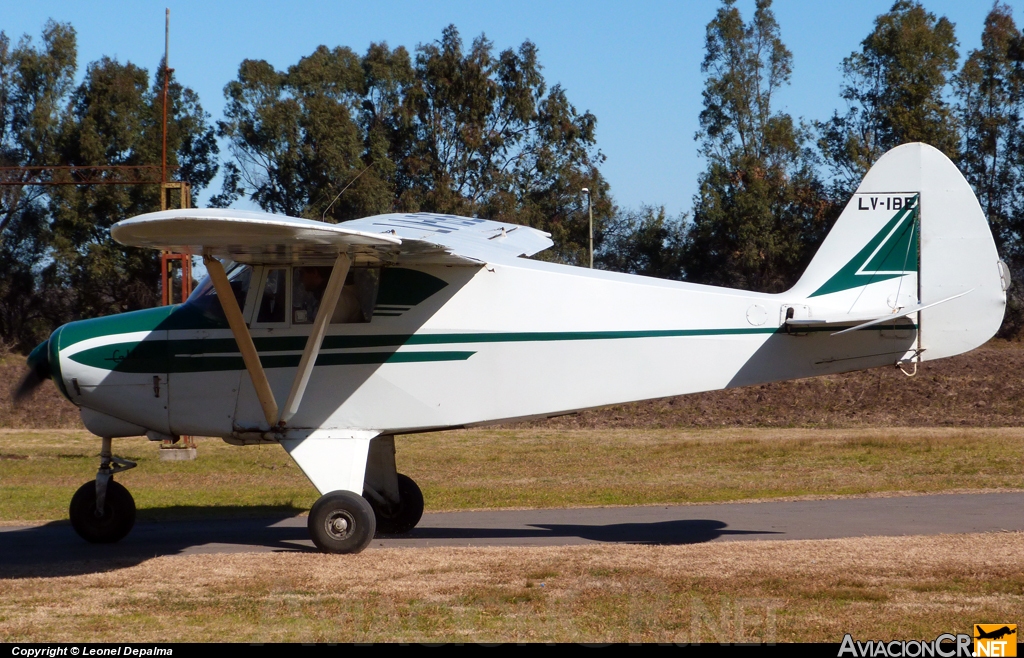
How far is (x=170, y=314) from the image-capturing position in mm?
9836

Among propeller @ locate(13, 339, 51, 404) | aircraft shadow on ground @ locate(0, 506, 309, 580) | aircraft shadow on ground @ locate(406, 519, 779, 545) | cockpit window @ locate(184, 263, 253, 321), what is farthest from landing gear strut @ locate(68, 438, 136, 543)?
aircraft shadow on ground @ locate(406, 519, 779, 545)

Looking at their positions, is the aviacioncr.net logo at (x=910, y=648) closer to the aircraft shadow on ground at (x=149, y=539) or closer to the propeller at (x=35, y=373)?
the aircraft shadow on ground at (x=149, y=539)

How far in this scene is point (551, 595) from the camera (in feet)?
24.0

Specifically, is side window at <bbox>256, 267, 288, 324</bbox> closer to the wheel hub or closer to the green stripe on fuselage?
the green stripe on fuselage

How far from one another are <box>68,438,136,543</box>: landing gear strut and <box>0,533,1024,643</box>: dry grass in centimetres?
131

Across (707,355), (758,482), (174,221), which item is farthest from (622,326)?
(758,482)

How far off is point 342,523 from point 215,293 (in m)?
2.52

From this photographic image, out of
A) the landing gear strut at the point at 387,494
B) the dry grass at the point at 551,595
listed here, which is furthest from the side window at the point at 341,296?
the dry grass at the point at 551,595

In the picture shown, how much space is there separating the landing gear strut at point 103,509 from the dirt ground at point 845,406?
583 inches

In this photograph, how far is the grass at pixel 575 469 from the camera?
1348cm

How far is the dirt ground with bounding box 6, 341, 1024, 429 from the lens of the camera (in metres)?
23.9

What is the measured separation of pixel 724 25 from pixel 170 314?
148 feet

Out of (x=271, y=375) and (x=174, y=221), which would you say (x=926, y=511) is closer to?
(x=271, y=375)

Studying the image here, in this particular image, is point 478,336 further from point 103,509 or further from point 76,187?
point 76,187
